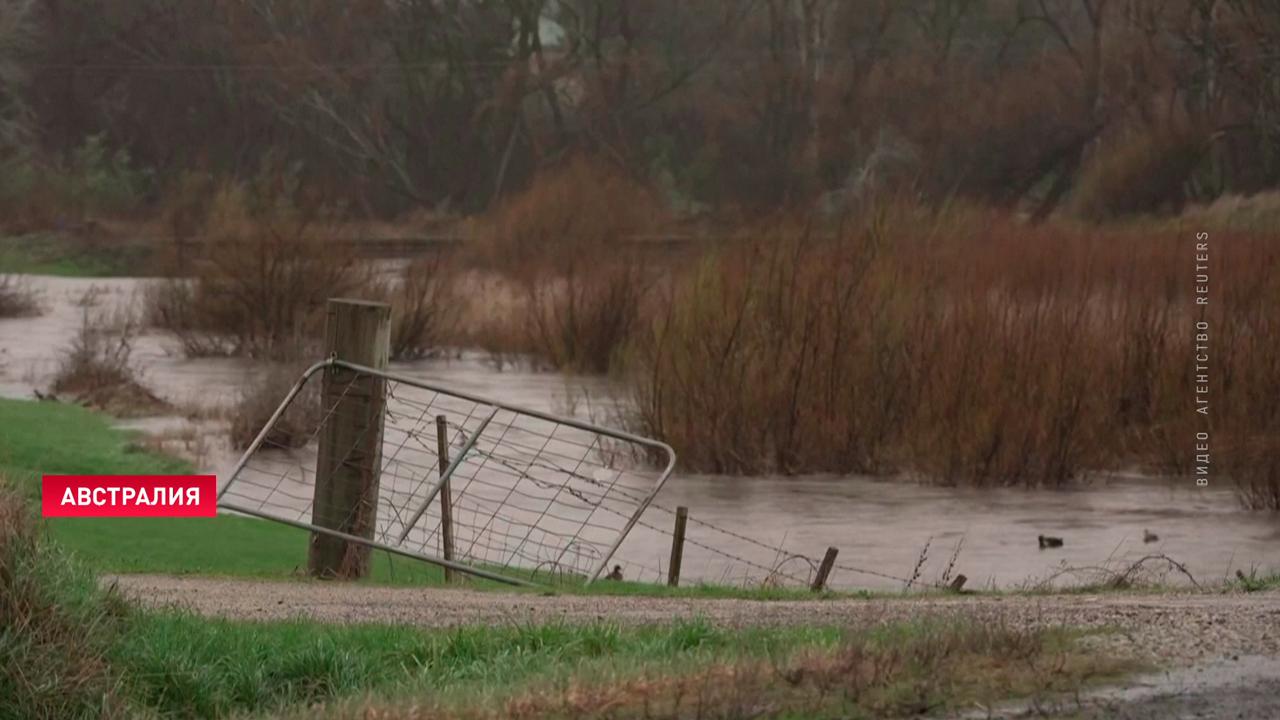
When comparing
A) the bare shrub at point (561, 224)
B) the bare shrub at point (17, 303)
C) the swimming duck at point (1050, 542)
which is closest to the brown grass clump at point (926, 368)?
the swimming duck at point (1050, 542)

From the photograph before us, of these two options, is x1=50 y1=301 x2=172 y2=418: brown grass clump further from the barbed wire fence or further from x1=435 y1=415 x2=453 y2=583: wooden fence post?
x1=435 y1=415 x2=453 y2=583: wooden fence post

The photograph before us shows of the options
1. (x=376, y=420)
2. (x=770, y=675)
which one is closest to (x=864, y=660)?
(x=770, y=675)

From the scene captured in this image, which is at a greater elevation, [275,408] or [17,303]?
[275,408]

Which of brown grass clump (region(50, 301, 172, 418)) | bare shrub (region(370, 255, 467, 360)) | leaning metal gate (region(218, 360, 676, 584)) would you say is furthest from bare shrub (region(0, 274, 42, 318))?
leaning metal gate (region(218, 360, 676, 584))

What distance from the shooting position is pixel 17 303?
42.3 m

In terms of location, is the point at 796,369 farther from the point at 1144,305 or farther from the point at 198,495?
the point at 198,495

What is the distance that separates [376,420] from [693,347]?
1220 cm

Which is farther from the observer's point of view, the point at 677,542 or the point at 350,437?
the point at 677,542

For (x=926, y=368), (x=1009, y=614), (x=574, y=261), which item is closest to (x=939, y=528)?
(x=926, y=368)

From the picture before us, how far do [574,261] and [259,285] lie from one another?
5923 millimetres

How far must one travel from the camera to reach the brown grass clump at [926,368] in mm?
22828

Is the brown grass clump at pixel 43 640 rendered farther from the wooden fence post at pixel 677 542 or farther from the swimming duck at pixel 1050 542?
the swimming duck at pixel 1050 542

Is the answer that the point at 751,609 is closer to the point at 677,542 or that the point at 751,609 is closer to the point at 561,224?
the point at 677,542

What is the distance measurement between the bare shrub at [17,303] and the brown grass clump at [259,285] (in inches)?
258
